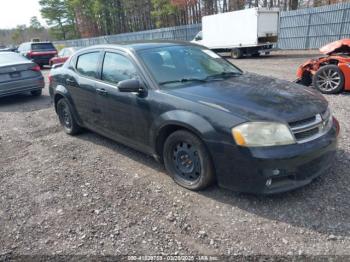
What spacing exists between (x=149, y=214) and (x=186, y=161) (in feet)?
2.41

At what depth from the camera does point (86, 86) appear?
4.86 meters

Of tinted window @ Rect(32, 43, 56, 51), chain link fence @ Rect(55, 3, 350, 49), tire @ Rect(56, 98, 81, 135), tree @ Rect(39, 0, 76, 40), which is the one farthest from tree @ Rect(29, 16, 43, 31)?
tire @ Rect(56, 98, 81, 135)

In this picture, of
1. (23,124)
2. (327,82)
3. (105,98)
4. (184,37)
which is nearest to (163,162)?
(105,98)

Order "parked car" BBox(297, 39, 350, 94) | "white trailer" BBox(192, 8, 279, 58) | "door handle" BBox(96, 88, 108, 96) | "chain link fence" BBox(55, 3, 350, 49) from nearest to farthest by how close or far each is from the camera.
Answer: "door handle" BBox(96, 88, 108, 96) → "parked car" BBox(297, 39, 350, 94) → "white trailer" BBox(192, 8, 279, 58) → "chain link fence" BBox(55, 3, 350, 49)

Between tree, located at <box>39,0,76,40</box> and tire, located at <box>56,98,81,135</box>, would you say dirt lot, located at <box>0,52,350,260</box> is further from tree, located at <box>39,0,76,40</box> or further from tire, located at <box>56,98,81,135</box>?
tree, located at <box>39,0,76,40</box>

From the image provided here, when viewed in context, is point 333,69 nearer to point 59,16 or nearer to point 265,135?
point 265,135

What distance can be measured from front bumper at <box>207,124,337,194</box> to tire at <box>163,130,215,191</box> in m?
0.14

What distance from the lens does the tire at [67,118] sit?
566 cm

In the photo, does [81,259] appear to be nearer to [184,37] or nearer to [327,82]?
[327,82]

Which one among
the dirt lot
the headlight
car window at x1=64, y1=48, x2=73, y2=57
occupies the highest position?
the headlight

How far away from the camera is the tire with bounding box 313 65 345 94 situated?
7191 mm

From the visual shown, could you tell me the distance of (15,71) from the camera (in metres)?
9.09

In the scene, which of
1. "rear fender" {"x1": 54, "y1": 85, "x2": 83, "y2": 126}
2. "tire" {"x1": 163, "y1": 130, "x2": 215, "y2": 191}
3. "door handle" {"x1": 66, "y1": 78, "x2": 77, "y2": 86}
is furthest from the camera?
"rear fender" {"x1": 54, "y1": 85, "x2": 83, "y2": 126}

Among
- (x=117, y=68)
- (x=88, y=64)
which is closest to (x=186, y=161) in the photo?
(x=117, y=68)
